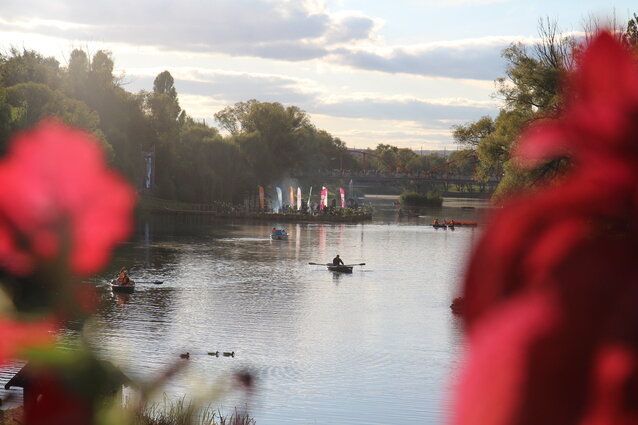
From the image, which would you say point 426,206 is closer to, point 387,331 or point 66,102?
point 66,102

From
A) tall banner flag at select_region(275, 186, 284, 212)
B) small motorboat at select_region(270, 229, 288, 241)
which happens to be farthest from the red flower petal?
tall banner flag at select_region(275, 186, 284, 212)

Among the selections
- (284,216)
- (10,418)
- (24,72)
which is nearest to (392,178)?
(284,216)

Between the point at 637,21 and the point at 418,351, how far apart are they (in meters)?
14.4

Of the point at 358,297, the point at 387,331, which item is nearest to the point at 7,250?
the point at 387,331

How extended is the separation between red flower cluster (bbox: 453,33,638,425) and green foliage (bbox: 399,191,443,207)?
492ft

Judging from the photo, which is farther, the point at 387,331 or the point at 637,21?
the point at 387,331

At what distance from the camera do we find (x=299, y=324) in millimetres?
37594

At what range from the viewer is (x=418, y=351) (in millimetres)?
32375

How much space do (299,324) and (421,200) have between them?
115179 millimetres

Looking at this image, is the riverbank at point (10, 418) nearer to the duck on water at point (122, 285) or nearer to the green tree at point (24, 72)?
the duck on water at point (122, 285)

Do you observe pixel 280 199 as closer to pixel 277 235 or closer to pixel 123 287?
pixel 277 235

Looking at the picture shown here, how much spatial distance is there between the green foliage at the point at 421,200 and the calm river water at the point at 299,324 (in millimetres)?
78995

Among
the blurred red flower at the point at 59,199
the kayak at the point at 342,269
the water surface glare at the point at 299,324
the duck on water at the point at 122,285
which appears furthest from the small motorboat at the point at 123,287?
the blurred red flower at the point at 59,199

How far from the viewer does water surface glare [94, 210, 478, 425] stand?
2507cm
